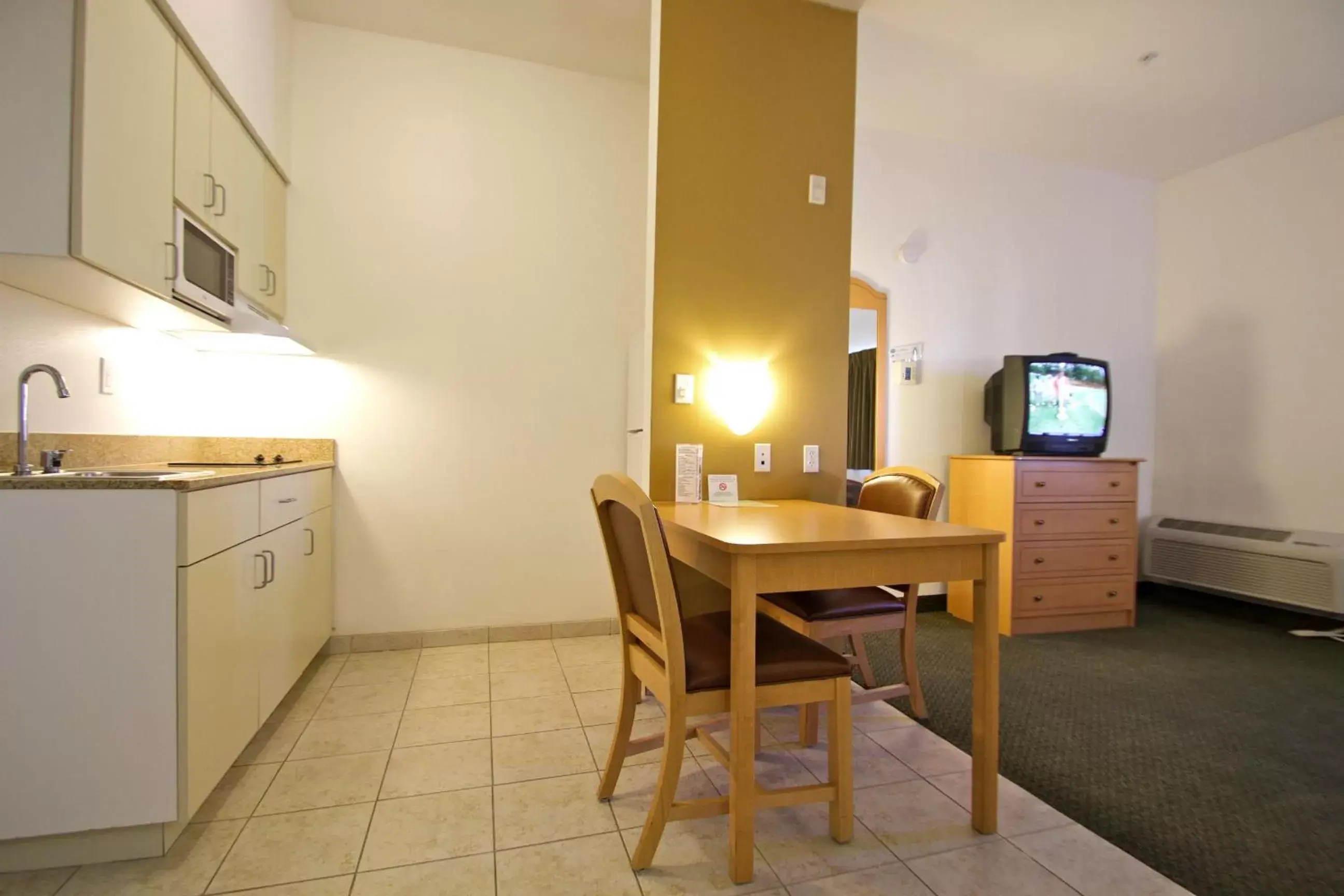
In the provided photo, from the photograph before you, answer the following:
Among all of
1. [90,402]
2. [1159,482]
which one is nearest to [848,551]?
[90,402]

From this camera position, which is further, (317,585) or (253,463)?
(253,463)

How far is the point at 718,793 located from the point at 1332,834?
162cm

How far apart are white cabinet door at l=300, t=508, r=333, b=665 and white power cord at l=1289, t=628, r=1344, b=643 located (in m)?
5.00

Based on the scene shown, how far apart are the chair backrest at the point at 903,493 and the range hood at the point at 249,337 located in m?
2.37

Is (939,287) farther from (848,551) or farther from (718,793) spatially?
(718,793)

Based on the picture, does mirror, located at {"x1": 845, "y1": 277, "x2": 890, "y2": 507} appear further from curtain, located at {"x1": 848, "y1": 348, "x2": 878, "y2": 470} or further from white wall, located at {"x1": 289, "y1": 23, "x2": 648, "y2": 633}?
white wall, located at {"x1": 289, "y1": 23, "x2": 648, "y2": 633}

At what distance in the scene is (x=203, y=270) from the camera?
2008 millimetres

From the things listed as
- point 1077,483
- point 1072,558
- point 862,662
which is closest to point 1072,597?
point 1072,558

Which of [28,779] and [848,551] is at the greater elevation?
[848,551]

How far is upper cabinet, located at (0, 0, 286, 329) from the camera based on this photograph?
1.40m

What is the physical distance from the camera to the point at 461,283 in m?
3.08

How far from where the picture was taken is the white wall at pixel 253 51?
198 centimetres

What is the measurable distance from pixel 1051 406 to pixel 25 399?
435cm

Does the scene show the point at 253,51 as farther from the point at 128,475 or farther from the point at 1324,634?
the point at 1324,634
